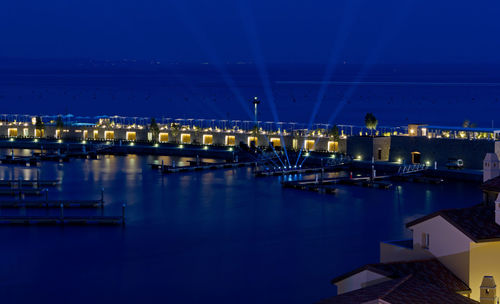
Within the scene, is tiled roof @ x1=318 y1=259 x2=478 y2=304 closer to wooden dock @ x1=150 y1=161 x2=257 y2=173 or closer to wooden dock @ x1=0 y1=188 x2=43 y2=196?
wooden dock @ x1=0 y1=188 x2=43 y2=196

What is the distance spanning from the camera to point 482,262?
10031 mm

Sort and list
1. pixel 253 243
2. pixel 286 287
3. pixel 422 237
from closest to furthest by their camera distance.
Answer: pixel 422 237 → pixel 286 287 → pixel 253 243

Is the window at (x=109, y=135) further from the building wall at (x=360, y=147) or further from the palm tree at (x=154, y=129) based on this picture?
the building wall at (x=360, y=147)

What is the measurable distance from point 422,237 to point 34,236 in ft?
40.9

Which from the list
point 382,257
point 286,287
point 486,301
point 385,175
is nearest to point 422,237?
point 382,257

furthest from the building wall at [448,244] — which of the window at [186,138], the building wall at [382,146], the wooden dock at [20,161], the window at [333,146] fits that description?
the window at [186,138]

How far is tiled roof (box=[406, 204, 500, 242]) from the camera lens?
10.1 m

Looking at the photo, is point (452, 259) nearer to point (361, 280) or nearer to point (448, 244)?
point (448, 244)

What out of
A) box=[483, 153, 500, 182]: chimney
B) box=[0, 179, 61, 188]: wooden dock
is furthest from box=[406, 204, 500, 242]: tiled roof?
box=[0, 179, 61, 188]: wooden dock

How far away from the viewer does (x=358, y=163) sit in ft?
110

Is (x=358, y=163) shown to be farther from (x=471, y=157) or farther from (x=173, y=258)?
(x=173, y=258)

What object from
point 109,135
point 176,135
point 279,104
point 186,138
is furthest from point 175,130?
point 279,104

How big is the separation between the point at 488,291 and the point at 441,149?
23.1 meters

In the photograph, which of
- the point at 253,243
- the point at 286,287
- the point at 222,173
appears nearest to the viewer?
the point at 286,287
